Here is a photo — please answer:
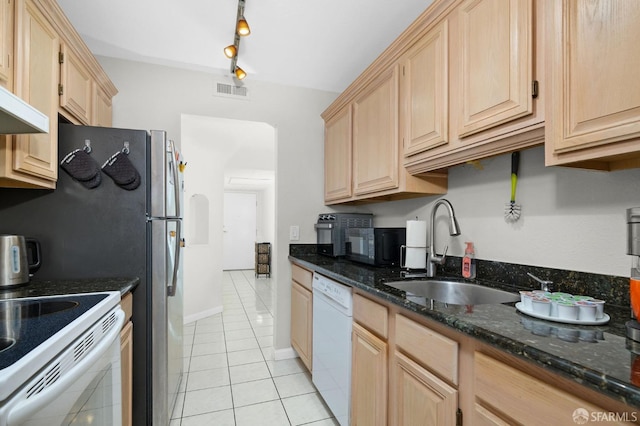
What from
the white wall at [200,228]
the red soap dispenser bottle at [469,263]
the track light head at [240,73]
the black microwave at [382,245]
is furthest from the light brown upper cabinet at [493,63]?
the white wall at [200,228]

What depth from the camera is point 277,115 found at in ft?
9.36

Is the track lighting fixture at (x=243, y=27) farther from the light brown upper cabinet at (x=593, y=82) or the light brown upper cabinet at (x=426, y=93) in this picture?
the light brown upper cabinet at (x=593, y=82)

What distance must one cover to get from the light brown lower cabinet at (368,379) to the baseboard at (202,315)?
109 inches

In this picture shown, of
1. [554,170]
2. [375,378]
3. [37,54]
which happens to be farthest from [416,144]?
[37,54]

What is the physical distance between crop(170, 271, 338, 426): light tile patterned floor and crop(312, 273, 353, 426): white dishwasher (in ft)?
0.70

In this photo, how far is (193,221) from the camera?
4082 millimetres

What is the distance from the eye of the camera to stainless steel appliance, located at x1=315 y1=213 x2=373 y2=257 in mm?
2498

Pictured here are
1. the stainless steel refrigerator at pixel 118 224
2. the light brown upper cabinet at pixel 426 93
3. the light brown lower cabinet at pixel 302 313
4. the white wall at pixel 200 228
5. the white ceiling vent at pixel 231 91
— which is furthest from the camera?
the white wall at pixel 200 228

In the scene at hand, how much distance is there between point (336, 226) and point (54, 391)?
199cm

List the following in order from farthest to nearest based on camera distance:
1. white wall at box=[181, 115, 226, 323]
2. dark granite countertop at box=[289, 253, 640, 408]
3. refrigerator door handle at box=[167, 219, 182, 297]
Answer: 1. white wall at box=[181, 115, 226, 323]
2. refrigerator door handle at box=[167, 219, 182, 297]
3. dark granite countertop at box=[289, 253, 640, 408]

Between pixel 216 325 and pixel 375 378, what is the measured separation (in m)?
2.74

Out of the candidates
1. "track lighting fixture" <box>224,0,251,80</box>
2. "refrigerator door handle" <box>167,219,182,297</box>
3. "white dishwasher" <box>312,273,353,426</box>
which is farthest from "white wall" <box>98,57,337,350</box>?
"refrigerator door handle" <box>167,219,182,297</box>

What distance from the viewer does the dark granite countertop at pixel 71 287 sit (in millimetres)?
1320

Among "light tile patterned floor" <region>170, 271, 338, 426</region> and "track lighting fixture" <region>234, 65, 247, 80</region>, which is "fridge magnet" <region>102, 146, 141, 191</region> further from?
"light tile patterned floor" <region>170, 271, 338, 426</region>
